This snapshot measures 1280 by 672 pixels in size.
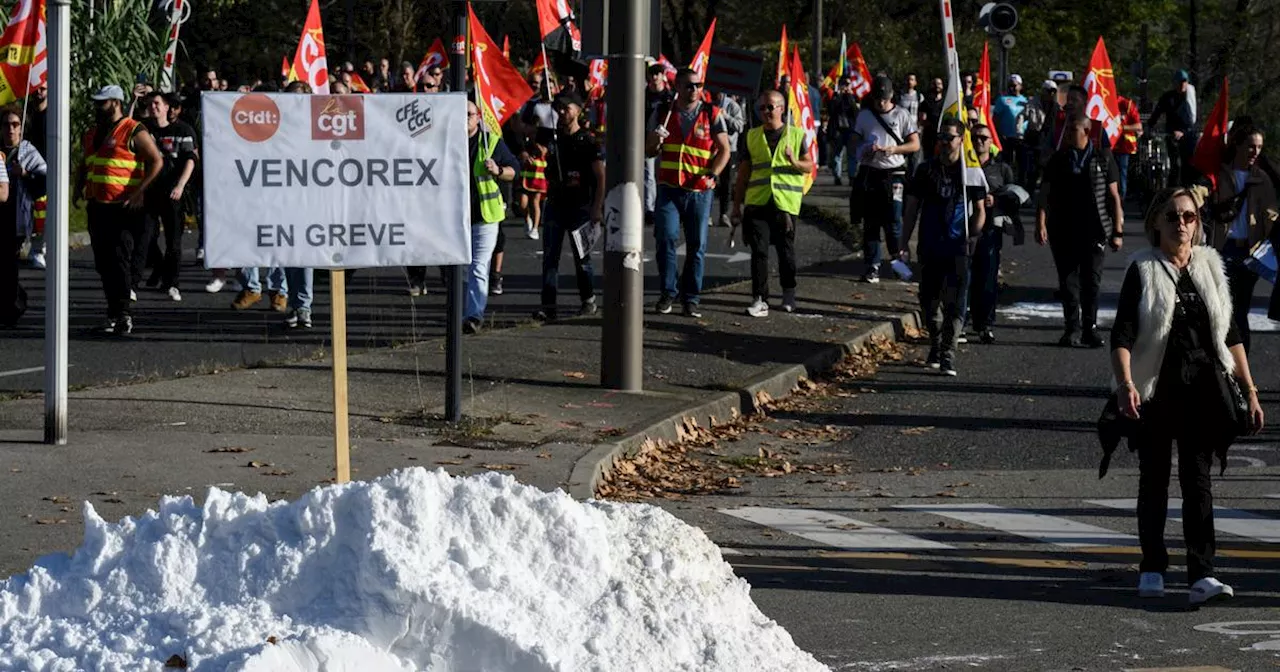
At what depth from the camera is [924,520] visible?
392 inches

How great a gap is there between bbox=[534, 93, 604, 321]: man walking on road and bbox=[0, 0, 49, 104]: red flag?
404 cm

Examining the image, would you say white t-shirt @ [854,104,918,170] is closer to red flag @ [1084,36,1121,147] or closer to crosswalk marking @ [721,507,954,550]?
red flag @ [1084,36,1121,147]

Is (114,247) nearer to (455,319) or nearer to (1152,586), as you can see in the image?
(455,319)

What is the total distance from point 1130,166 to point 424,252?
2528 cm

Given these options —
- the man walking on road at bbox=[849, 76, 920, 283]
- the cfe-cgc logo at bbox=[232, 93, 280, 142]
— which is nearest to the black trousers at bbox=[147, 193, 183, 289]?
the man walking on road at bbox=[849, 76, 920, 283]

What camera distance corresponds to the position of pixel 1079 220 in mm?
16438

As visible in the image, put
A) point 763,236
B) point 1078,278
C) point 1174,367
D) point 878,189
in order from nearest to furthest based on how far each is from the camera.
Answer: point 1174,367 → point 1078,278 → point 763,236 → point 878,189

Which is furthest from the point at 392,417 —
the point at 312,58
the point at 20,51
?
the point at 312,58

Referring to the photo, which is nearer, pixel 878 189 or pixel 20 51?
pixel 20 51

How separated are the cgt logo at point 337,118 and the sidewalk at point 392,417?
1.65 meters

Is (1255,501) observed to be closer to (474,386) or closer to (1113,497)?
(1113,497)

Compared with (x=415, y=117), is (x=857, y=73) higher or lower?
higher

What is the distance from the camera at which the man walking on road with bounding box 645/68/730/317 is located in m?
16.8

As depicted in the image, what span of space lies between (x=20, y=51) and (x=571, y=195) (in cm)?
435
